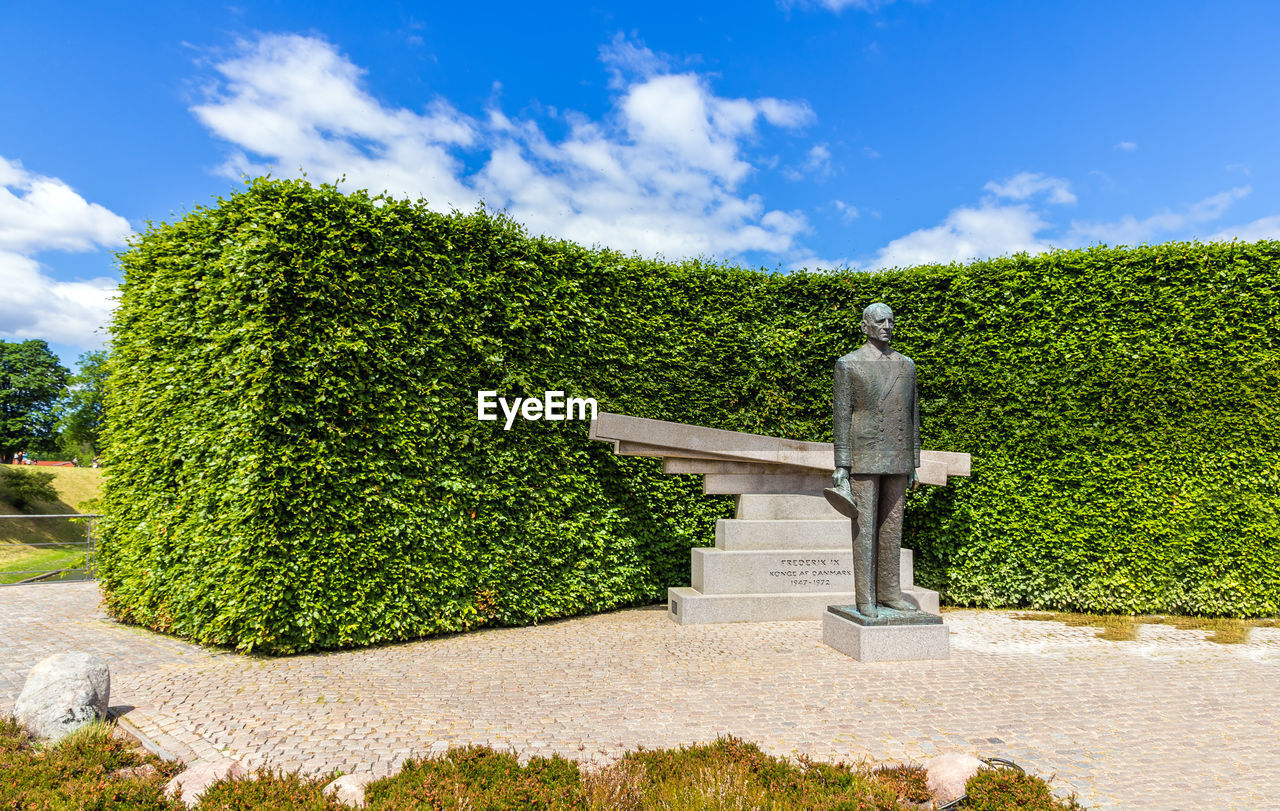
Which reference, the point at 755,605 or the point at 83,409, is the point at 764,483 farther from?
the point at 83,409

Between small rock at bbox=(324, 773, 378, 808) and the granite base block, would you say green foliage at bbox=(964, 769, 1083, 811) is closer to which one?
the granite base block

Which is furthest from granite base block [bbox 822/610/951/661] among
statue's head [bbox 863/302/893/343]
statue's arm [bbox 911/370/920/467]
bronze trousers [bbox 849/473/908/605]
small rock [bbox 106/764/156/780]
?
small rock [bbox 106/764/156/780]

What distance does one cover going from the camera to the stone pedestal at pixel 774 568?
8805mm

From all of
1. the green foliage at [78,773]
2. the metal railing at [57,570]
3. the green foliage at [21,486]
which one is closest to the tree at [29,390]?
the green foliage at [21,486]

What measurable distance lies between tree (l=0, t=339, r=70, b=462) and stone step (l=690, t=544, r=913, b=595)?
52.5 meters

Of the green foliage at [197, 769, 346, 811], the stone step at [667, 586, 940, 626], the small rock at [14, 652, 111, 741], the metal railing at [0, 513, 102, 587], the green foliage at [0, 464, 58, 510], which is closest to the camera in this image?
the green foliage at [197, 769, 346, 811]

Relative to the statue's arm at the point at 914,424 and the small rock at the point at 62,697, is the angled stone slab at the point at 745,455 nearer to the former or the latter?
the statue's arm at the point at 914,424

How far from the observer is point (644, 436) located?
8.46m

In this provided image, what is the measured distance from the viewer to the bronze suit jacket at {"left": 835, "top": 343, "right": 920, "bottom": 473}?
24.0ft

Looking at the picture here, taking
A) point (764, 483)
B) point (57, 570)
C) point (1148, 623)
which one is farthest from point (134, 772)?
point (57, 570)

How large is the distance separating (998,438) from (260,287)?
32.2ft

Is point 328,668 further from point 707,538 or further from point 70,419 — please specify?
point 70,419

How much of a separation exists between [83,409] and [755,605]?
1974 inches

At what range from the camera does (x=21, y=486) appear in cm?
2556
